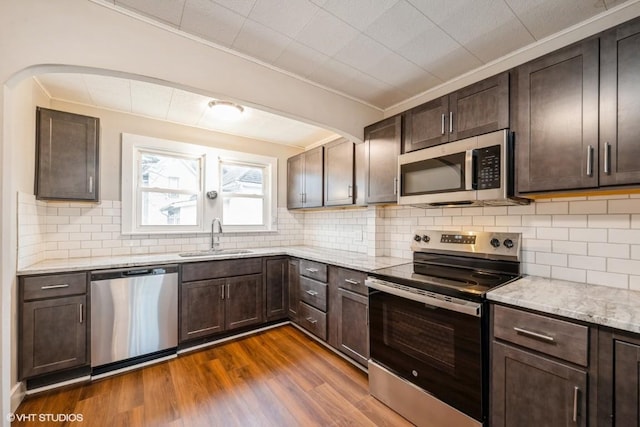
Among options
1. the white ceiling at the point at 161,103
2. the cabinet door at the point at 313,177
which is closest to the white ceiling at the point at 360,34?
the white ceiling at the point at 161,103

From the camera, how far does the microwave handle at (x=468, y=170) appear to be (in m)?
1.78

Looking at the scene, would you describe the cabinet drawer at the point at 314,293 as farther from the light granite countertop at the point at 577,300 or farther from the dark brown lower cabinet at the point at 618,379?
the dark brown lower cabinet at the point at 618,379

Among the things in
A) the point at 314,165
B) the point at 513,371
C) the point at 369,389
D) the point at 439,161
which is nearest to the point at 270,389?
the point at 369,389

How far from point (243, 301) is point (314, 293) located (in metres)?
0.81

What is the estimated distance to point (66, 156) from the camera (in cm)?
232

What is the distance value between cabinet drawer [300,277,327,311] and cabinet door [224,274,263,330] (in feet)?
1.67

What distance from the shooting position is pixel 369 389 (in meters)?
2.01

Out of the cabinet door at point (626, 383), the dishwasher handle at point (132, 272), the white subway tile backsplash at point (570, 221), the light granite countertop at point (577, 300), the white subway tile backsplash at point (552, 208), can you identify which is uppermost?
the white subway tile backsplash at point (552, 208)

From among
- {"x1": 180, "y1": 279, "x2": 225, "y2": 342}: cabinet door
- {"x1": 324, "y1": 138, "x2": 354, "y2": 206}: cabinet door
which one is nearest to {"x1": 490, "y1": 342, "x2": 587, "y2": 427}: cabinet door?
{"x1": 324, "y1": 138, "x2": 354, "y2": 206}: cabinet door

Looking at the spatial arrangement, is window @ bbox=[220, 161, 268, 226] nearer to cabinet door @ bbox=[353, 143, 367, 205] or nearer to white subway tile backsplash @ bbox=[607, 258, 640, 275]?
cabinet door @ bbox=[353, 143, 367, 205]

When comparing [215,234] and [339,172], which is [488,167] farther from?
[215,234]

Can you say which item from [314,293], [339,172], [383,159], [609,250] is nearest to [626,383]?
[609,250]

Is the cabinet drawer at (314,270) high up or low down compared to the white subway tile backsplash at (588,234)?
down

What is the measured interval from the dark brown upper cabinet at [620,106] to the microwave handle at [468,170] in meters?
0.60
